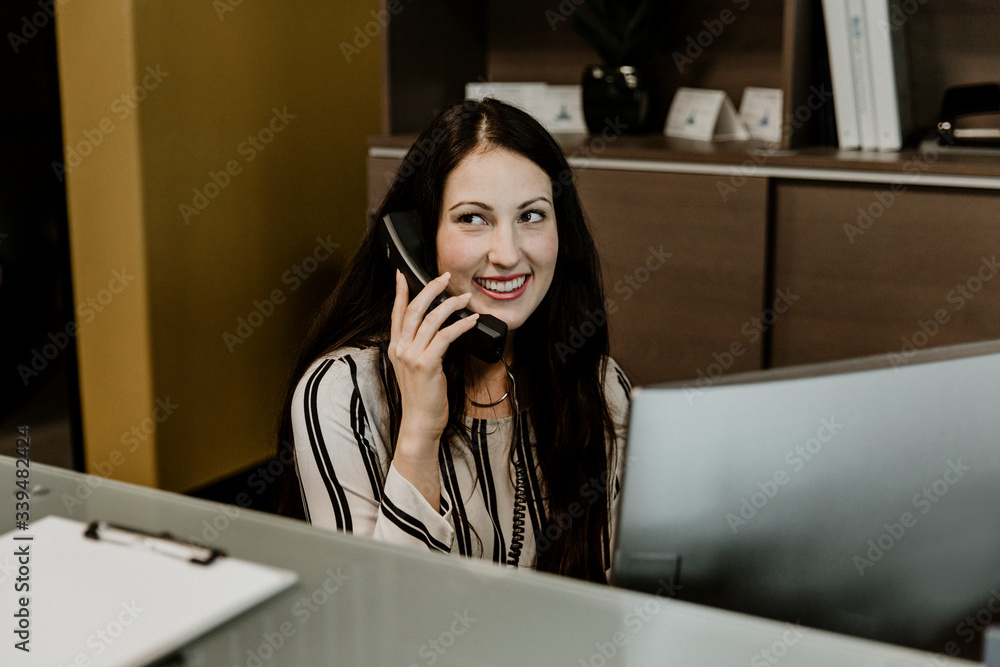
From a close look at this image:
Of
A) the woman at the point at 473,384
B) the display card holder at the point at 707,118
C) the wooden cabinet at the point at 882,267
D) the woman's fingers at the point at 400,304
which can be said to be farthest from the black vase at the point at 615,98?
the woman's fingers at the point at 400,304

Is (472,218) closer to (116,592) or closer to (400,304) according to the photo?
(400,304)

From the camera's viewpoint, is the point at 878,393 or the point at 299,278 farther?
the point at 299,278

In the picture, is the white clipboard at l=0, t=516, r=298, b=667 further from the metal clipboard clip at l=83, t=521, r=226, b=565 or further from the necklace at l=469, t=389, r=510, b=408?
the necklace at l=469, t=389, r=510, b=408

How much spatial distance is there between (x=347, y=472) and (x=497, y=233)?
14.2 inches

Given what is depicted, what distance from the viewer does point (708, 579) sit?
0.73 metres

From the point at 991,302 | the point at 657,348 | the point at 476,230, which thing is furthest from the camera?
the point at 657,348

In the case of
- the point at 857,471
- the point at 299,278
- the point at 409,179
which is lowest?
the point at 299,278

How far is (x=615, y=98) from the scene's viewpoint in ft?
7.58

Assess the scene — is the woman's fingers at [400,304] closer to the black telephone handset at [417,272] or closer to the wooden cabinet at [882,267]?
the black telephone handset at [417,272]

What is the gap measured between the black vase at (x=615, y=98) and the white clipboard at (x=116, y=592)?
176cm

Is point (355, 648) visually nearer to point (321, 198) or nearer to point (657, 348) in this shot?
A: point (657, 348)

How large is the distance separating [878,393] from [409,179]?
32.4 inches

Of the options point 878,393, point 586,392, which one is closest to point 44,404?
point 586,392

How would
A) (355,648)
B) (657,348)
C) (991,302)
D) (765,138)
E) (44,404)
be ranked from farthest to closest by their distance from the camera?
(44,404) < (765,138) < (657,348) < (991,302) < (355,648)
